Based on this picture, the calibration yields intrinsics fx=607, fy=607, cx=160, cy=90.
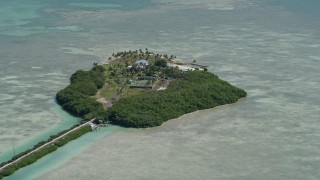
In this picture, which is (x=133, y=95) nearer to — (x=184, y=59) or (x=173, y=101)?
(x=173, y=101)

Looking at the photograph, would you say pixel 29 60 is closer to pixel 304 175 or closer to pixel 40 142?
pixel 40 142

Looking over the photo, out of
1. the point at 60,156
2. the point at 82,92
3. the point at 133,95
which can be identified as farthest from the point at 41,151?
the point at 133,95

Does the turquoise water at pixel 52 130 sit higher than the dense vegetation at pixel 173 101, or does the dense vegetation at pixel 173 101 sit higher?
the dense vegetation at pixel 173 101

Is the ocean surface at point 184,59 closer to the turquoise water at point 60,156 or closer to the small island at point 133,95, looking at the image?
the turquoise water at point 60,156

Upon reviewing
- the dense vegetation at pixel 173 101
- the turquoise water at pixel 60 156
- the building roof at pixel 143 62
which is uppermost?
the building roof at pixel 143 62

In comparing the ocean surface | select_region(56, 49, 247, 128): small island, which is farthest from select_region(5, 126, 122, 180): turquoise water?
select_region(56, 49, 247, 128): small island

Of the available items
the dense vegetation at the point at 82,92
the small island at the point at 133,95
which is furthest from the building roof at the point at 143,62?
the dense vegetation at the point at 82,92

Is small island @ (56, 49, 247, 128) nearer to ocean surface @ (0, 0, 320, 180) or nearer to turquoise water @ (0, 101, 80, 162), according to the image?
turquoise water @ (0, 101, 80, 162)
